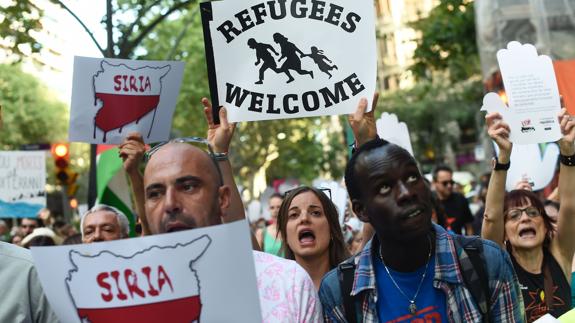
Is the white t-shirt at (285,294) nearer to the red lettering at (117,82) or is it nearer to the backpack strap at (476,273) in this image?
the backpack strap at (476,273)

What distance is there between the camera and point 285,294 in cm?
289

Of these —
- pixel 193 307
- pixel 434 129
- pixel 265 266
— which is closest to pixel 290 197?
pixel 265 266

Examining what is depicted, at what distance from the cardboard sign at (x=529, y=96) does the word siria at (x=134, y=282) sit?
3.25m

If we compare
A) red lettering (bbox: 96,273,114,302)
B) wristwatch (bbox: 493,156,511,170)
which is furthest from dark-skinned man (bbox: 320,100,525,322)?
wristwatch (bbox: 493,156,511,170)

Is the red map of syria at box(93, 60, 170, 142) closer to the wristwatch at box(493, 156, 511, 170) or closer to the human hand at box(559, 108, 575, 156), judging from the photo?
the wristwatch at box(493, 156, 511, 170)

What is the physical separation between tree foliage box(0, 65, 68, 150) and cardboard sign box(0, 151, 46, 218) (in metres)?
32.6

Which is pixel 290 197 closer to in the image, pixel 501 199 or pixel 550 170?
pixel 501 199

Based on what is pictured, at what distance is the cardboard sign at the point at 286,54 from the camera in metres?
4.55

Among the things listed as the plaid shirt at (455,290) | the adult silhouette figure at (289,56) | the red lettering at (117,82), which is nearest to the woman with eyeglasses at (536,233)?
the adult silhouette figure at (289,56)

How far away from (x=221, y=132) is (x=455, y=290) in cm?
168

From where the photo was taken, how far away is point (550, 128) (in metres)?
5.33

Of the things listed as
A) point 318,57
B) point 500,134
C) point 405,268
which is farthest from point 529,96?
point 405,268

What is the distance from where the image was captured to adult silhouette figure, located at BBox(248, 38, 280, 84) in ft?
15.1

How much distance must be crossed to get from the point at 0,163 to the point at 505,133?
337 inches
